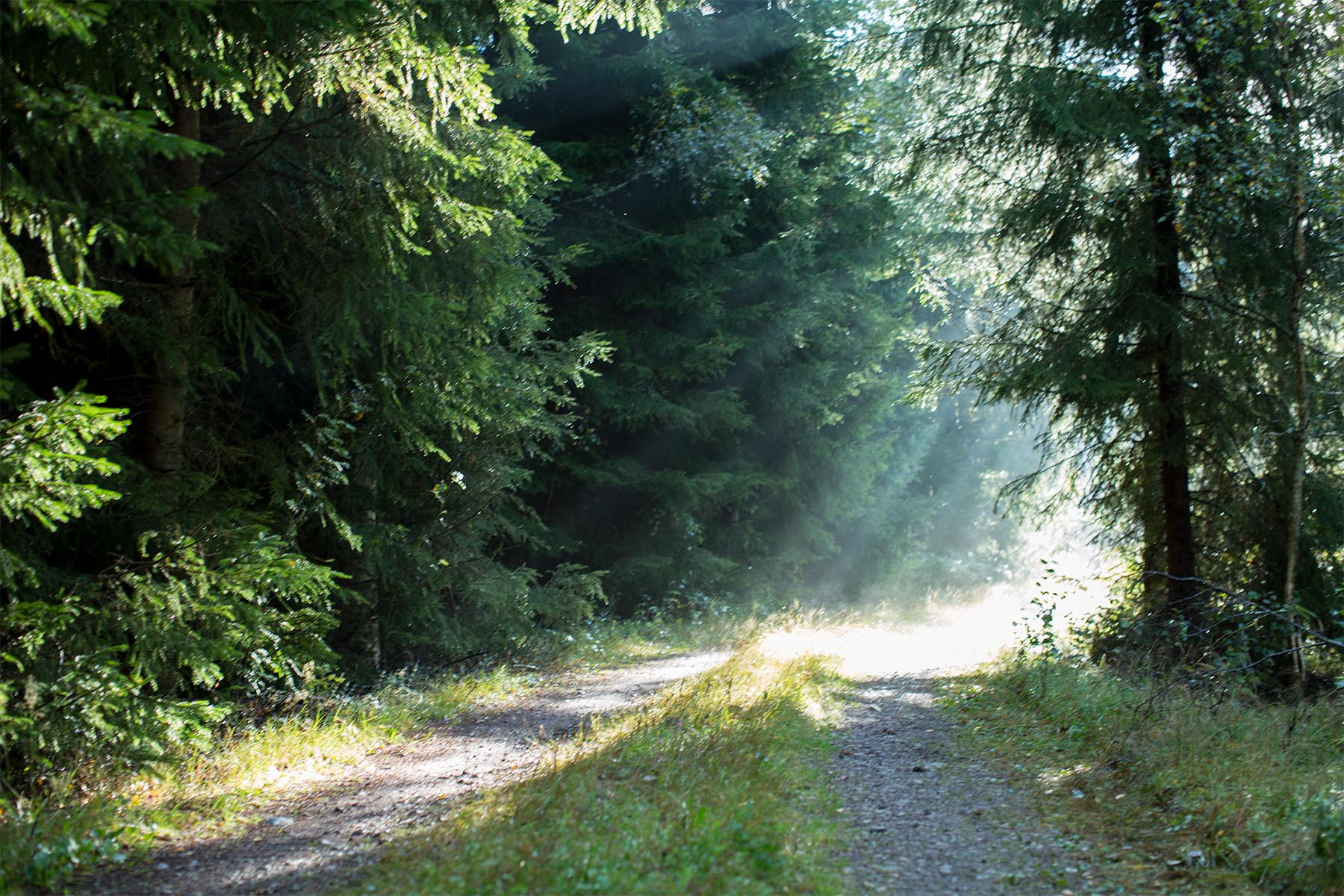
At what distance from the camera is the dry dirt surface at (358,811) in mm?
4316

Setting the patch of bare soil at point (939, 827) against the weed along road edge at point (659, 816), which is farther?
the patch of bare soil at point (939, 827)

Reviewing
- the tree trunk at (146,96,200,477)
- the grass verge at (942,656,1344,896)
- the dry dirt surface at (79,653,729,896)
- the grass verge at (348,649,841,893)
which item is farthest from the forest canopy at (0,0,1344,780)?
the grass verge at (348,649,841,893)

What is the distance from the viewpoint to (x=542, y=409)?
9.99 meters

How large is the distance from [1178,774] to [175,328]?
6883 millimetres

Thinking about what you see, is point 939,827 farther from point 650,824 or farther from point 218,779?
point 218,779

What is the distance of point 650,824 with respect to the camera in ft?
15.3

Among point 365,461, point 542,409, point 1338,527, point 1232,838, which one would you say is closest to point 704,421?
point 542,409

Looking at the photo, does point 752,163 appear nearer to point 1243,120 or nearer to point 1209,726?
point 1243,120

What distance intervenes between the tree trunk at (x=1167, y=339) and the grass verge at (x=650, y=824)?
5.42 metres

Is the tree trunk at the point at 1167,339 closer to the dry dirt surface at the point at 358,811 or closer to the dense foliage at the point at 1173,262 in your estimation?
the dense foliage at the point at 1173,262

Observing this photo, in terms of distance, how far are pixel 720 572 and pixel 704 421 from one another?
109 inches

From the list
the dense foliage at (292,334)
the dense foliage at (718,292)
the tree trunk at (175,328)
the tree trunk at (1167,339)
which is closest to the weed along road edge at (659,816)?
the dense foliage at (292,334)

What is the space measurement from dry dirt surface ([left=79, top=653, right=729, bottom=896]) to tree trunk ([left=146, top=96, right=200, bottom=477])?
2.45m

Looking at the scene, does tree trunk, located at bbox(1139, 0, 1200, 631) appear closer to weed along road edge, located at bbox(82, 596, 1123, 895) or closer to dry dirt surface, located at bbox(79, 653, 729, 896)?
weed along road edge, located at bbox(82, 596, 1123, 895)
